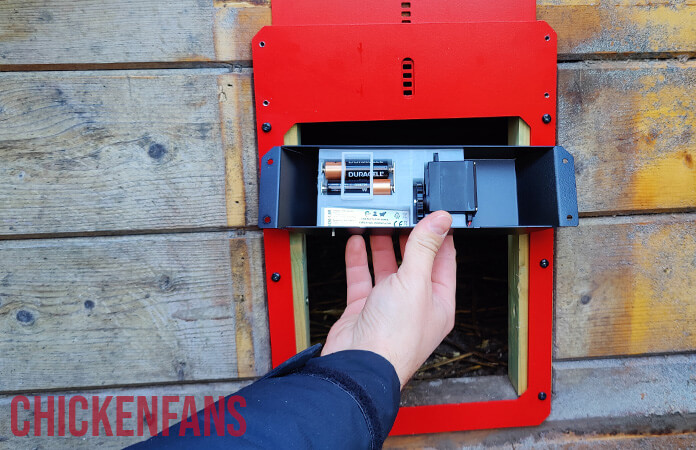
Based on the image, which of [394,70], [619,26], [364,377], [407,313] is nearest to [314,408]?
[364,377]

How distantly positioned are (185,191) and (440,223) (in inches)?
20.5

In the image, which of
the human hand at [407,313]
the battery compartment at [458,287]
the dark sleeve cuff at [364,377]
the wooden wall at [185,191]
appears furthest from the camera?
the battery compartment at [458,287]

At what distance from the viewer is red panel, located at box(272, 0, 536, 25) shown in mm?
780

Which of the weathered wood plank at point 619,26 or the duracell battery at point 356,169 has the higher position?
the weathered wood plank at point 619,26

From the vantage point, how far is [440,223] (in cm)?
71

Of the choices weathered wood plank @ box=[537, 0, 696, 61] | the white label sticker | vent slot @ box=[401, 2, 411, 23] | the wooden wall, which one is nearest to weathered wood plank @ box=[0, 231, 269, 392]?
the wooden wall

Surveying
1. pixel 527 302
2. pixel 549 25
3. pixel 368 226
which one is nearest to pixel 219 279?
pixel 368 226

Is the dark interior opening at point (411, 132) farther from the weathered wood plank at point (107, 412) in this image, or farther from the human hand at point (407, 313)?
the weathered wood plank at point (107, 412)

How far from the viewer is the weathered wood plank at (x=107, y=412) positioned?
875mm

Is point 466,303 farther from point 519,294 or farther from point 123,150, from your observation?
point 123,150

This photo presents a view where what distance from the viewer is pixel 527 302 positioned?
85 cm

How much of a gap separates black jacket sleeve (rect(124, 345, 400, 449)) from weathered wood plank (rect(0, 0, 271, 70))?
0.63 m

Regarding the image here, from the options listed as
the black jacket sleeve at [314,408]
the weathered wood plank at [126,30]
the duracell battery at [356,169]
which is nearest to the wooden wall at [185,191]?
the weathered wood plank at [126,30]

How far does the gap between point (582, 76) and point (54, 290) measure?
47.0 inches
